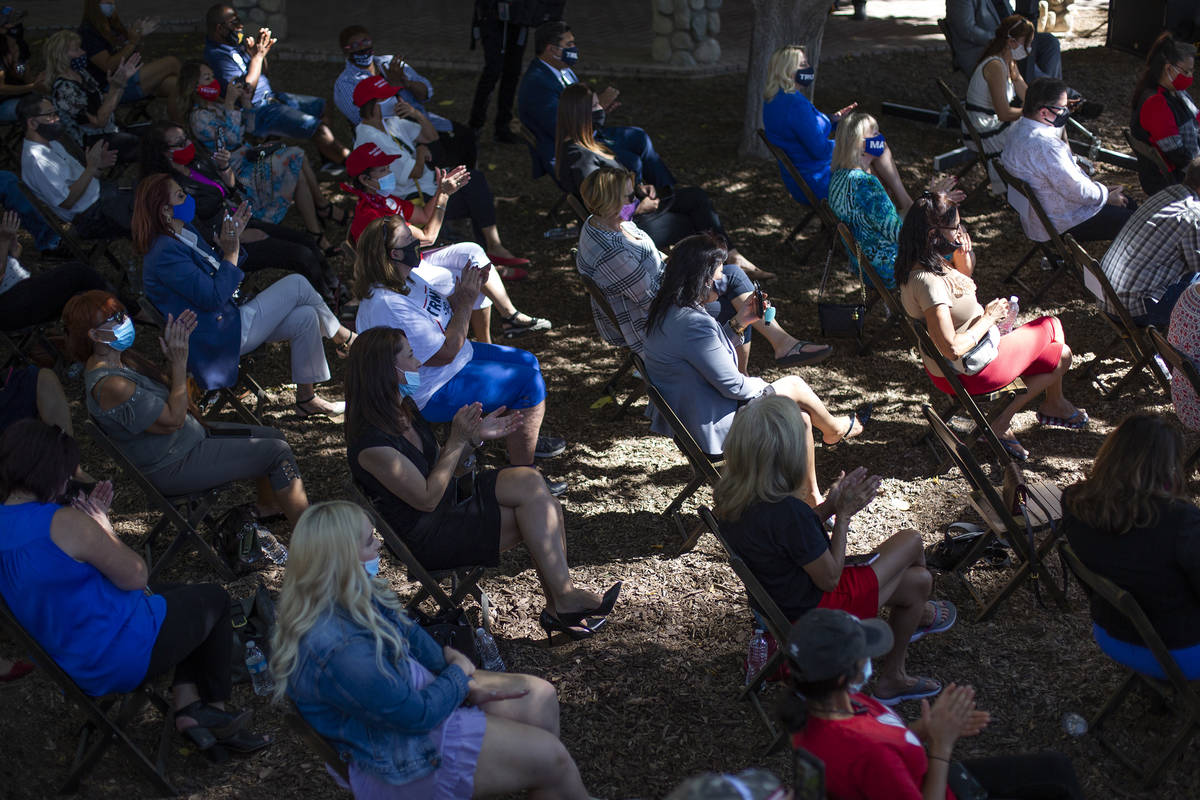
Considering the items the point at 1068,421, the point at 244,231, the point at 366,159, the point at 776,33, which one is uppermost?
the point at 776,33

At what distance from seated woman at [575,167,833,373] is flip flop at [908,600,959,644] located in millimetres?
1904

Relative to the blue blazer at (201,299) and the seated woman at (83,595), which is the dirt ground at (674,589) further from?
the blue blazer at (201,299)

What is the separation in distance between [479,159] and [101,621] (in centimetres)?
695

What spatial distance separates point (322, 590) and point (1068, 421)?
4.44 metres

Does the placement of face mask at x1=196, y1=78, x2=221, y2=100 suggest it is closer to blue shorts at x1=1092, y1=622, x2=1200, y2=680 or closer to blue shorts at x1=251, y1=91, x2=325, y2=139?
blue shorts at x1=251, y1=91, x2=325, y2=139

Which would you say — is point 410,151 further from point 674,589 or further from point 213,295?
point 674,589

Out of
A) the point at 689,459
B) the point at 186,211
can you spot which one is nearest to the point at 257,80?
the point at 186,211

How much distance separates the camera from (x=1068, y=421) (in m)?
6.21

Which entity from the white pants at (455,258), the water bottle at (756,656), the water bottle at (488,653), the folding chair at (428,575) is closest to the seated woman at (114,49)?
the white pants at (455,258)

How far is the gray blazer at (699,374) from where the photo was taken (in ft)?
17.5

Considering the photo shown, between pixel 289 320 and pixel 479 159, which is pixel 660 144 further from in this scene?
pixel 289 320

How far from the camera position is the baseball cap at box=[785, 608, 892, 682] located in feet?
9.82

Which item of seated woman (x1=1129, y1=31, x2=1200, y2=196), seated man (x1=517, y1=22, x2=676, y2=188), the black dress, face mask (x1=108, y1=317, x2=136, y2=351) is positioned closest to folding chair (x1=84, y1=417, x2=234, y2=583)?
face mask (x1=108, y1=317, x2=136, y2=351)

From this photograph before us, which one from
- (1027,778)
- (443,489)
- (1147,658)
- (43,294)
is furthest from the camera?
(43,294)
